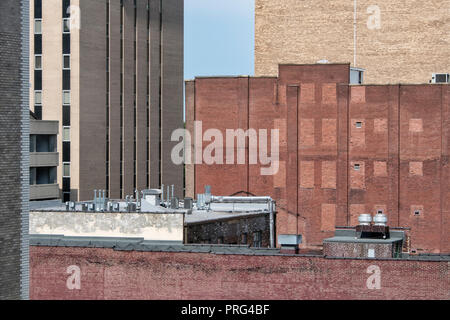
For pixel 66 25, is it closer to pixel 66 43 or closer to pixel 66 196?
pixel 66 43

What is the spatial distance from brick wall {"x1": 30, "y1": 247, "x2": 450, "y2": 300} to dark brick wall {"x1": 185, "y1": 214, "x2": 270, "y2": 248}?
185 inches

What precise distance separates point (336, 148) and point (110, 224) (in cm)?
2294

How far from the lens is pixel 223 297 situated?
1613 inches

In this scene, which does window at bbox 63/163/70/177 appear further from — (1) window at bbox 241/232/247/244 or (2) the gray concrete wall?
(1) window at bbox 241/232/247/244

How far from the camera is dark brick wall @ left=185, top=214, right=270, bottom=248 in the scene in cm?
4717

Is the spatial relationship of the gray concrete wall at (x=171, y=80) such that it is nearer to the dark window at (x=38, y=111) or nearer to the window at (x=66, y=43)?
the window at (x=66, y=43)

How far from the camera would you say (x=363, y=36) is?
71500mm

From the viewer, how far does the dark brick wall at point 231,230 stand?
155 feet

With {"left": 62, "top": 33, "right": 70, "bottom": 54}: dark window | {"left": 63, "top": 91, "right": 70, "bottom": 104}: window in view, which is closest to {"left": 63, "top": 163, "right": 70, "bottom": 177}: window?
{"left": 63, "top": 91, "right": 70, "bottom": 104}: window

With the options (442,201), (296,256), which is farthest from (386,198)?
(296,256)

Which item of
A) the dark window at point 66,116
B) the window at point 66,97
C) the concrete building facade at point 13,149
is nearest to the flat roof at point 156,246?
the concrete building facade at point 13,149

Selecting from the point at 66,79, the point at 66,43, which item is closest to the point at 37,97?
the point at 66,79

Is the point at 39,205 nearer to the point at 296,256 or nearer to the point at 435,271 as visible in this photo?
the point at 296,256

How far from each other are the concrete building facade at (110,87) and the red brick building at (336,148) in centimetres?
1860
